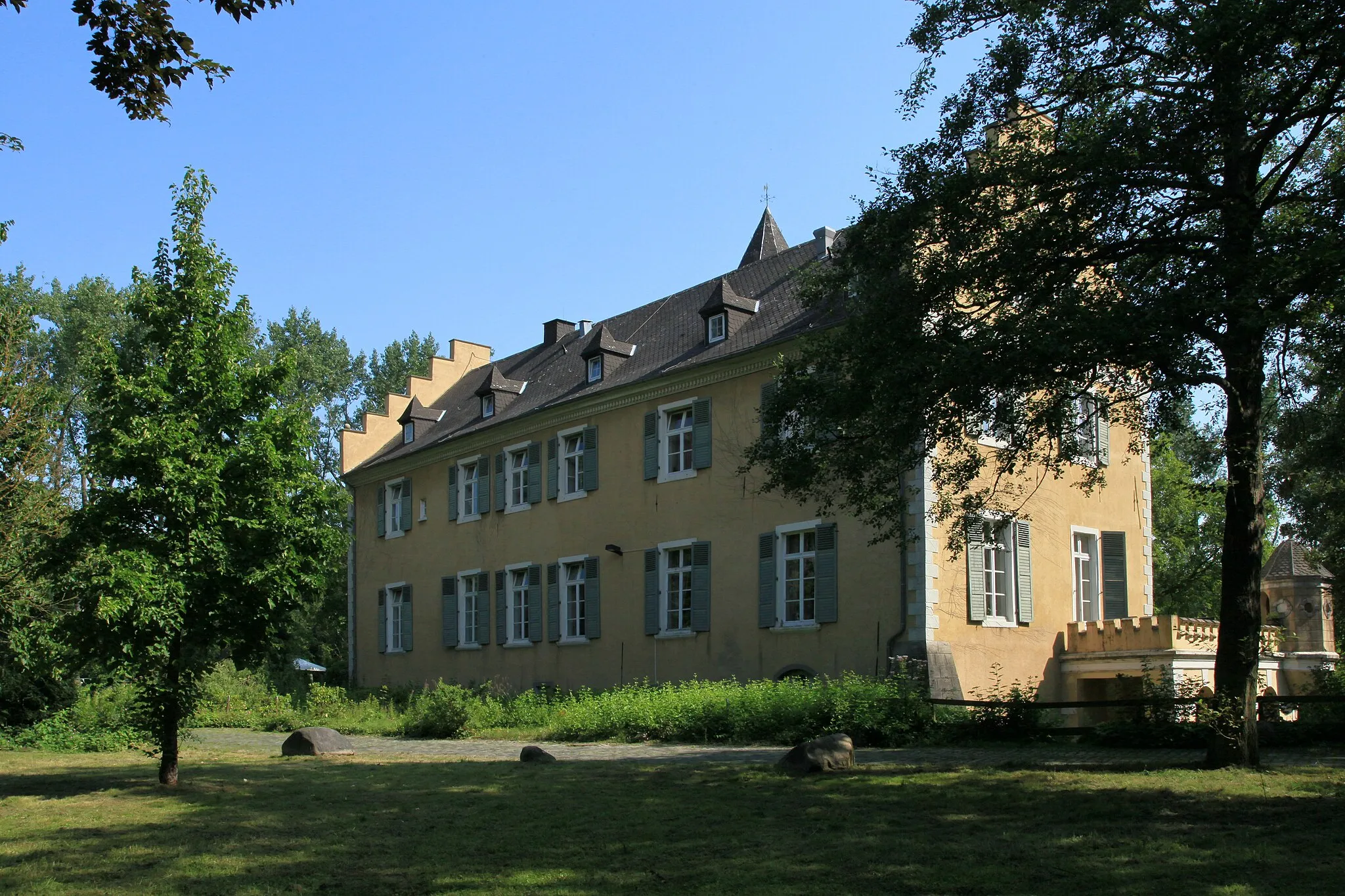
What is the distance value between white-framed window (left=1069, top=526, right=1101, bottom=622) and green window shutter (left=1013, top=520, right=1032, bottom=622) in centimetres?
183

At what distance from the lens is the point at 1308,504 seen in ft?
69.5

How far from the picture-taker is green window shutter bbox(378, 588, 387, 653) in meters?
33.6

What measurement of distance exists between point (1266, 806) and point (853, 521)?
11.4 meters

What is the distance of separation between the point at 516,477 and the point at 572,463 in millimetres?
2199

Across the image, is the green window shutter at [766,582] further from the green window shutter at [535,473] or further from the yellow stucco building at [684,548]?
the green window shutter at [535,473]

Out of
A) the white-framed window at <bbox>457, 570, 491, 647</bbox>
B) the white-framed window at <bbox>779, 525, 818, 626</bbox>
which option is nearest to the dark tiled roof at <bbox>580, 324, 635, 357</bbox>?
the white-framed window at <bbox>457, 570, 491, 647</bbox>

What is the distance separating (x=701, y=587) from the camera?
77.3 feet

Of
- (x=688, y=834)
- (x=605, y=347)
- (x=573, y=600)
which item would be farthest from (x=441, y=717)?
(x=688, y=834)

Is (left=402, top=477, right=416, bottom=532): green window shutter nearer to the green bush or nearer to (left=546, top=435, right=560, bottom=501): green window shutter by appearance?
(left=546, top=435, right=560, bottom=501): green window shutter

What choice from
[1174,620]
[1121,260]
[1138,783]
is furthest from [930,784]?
[1174,620]

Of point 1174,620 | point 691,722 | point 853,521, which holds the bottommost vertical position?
point 691,722

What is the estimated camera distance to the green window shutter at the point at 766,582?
72.2ft

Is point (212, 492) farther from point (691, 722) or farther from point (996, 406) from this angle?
point (691, 722)

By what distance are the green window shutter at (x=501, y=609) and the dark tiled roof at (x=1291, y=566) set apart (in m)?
18.6
